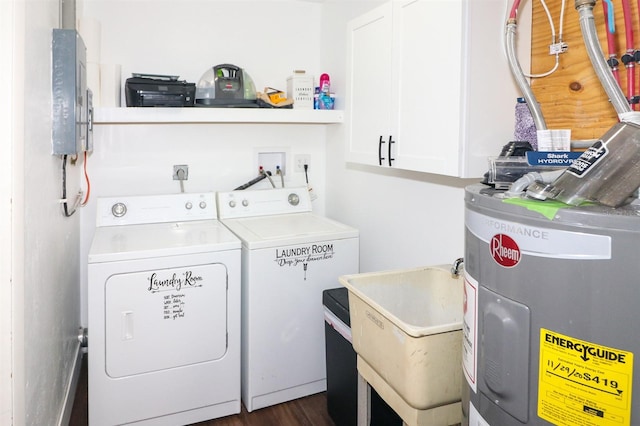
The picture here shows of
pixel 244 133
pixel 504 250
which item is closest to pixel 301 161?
pixel 244 133

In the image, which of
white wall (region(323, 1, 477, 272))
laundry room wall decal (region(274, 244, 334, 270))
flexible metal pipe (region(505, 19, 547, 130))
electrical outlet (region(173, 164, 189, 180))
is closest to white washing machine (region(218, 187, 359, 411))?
laundry room wall decal (region(274, 244, 334, 270))

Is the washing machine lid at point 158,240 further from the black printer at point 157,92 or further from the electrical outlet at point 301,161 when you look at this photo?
the electrical outlet at point 301,161

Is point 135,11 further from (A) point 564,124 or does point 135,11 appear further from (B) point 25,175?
(A) point 564,124

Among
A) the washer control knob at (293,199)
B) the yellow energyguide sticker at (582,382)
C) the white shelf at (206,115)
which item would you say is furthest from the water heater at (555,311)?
the washer control knob at (293,199)

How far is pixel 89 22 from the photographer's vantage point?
2.49 metres

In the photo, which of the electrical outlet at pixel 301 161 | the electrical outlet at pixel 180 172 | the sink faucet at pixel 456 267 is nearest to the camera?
the sink faucet at pixel 456 267

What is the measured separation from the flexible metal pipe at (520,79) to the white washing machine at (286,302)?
4.12 feet

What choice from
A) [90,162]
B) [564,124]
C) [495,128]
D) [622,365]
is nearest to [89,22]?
[90,162]

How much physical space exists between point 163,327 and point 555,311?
178cm

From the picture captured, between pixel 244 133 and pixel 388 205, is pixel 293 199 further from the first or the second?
pixel 388 205

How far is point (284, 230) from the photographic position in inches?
101

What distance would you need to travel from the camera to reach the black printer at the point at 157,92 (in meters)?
2.49

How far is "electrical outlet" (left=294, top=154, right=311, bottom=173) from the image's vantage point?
3189mm

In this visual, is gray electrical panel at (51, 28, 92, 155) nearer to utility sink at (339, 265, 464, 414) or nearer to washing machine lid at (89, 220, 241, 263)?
washing machine lid at (89, 220, 241, 263)
